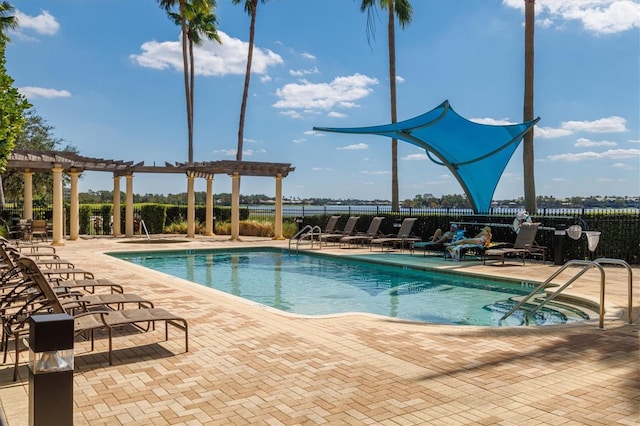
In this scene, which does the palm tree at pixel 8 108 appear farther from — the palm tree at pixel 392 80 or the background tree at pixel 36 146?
the background tree at pixel 36 146

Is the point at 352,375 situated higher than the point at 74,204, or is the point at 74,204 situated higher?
the point at 74,204

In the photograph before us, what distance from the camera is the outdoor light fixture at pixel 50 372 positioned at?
2381 millimetres

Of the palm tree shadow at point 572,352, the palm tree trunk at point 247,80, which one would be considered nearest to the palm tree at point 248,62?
the palm tree trunk at point 247,80

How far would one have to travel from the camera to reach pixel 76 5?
696 inches

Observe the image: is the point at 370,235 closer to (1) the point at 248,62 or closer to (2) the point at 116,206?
(2) the point at 116,206

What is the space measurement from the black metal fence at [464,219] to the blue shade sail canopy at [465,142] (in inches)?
44.2

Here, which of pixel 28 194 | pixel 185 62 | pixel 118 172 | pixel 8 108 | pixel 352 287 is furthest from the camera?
pixel 185 62

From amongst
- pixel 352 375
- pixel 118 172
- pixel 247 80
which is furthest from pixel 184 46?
pixel 352 375

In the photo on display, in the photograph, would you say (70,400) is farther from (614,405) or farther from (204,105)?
(204,105)

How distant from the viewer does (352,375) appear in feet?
15.0

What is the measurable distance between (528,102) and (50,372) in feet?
56.8

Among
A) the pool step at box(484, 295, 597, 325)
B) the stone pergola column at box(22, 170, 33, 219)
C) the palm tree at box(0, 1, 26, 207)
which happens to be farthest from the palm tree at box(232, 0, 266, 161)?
the pool step at box(484, 295, 597, 325)

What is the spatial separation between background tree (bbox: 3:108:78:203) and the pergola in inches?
401

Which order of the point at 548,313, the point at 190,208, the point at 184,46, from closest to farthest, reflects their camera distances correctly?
the point at 548,313
the point at 190,208
the point at 184,46
